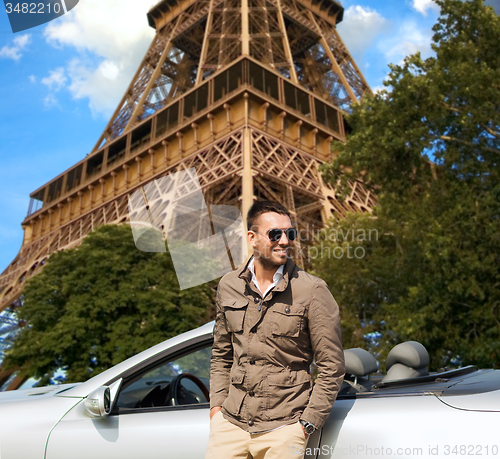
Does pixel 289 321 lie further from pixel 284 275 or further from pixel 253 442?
pixel 253 442

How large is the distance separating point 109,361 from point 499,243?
12101 millimetres

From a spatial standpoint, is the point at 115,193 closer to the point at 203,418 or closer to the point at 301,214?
the point at 301,214

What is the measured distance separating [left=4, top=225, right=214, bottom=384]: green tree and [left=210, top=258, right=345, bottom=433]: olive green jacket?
1399 cm

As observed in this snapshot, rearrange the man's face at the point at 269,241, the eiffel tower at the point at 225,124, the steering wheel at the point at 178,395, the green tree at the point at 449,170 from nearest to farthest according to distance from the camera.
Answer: the man's face at the point at 269,241
the steering wheel at the point at 178,395
the green tree at the point at 449,170
the eiffel tower at the point at 225,124

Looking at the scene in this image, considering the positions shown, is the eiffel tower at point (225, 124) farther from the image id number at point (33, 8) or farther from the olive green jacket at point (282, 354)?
the olive green jacket at point (282, 354)

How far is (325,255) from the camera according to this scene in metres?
16.4

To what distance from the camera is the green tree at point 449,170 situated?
9.16 metres

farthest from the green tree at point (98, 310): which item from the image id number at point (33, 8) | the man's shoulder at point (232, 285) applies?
the man's shoulder at point (232, 285)

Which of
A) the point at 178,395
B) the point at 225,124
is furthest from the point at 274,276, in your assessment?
the point at 225,124

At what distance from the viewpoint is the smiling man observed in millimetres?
1965

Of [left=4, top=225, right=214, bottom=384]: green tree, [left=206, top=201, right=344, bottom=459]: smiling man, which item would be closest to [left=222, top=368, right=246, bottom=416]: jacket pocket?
[left=206, top=201, right=344, bottom=459]: smiling man

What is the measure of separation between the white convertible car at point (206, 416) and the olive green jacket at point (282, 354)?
7.5 inches

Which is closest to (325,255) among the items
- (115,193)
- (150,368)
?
(150,368)
